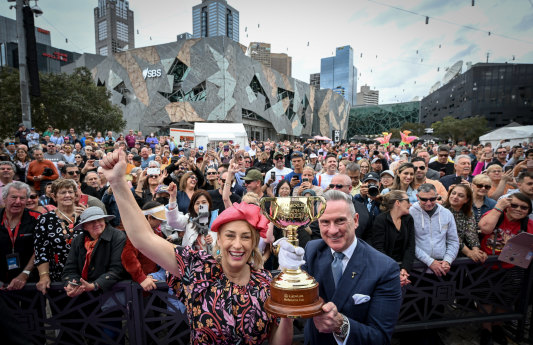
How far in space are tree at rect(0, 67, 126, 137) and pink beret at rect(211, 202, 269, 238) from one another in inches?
1000

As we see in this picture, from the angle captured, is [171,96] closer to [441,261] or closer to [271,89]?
[271,89]

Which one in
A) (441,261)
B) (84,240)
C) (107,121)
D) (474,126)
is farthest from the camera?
(474,126)

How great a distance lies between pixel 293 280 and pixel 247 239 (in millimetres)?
429

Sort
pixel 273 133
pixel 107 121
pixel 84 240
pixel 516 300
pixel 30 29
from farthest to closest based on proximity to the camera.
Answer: pixel 273 133 → pixel 107 121 → pixel 30 29 → pixel 516 300 → pixel 84 240

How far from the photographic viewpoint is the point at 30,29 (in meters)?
10.6

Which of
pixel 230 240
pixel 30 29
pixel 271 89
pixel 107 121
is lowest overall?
pixel 230 240

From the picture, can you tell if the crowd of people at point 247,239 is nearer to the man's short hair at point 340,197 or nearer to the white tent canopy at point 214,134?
the man's short hair at point 340,197

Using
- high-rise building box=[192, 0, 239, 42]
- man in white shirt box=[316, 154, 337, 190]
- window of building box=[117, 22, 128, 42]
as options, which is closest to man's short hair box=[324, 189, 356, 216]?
man in white shirt box=[316, 154, 337, 190]

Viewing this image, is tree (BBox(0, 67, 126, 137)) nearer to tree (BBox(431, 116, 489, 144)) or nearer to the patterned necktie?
the patterned necktie

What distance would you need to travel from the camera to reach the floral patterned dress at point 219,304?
1.62 meters

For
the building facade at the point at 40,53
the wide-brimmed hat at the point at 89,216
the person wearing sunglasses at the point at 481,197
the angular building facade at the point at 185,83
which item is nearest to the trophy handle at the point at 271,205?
the wide-brimmed hat at the point at 89,216

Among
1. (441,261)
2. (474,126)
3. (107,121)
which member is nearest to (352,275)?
(441,261)

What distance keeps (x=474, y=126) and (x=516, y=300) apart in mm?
60672

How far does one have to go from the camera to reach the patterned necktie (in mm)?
1743
